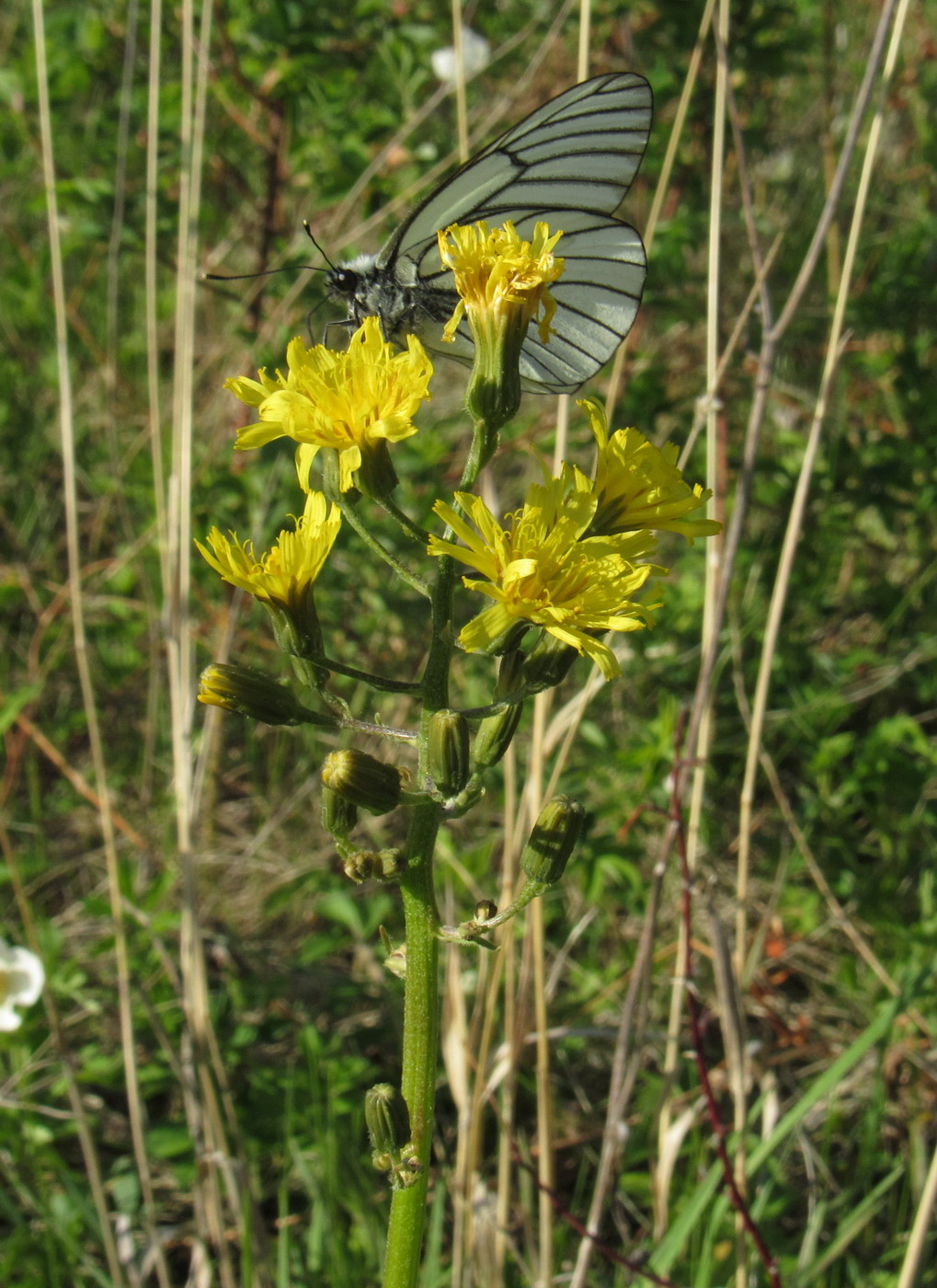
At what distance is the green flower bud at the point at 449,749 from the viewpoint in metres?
1.48

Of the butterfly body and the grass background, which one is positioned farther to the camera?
the grass background

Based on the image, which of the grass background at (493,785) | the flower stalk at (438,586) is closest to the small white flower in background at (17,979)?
the grass background at (493,785)

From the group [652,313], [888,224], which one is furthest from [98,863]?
[888,224]

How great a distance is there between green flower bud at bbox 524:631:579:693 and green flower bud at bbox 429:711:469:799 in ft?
0.55

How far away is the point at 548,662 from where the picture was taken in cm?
164

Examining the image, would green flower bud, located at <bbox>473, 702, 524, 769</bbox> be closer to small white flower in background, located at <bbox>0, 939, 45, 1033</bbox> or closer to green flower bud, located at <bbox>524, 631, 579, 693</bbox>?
green flower bud, located at <bbox>524, 631, 579, 693</bbox>

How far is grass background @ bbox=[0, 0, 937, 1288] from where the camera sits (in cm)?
255

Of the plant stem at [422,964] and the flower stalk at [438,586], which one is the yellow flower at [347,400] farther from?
the plant stem at [422,964]

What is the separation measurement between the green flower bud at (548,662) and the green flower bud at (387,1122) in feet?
1.99

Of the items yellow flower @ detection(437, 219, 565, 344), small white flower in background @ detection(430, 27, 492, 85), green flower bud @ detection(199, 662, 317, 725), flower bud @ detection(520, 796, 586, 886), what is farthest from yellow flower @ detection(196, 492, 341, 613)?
small white flower in background @ detection(430, 27, 492, 85)

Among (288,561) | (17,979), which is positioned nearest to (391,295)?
(288,561)

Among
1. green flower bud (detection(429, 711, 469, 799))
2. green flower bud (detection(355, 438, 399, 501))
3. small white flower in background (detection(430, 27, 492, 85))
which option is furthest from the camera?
small white flower in background (detection(430, 27, 492, 85))

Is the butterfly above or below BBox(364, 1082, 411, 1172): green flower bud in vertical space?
above

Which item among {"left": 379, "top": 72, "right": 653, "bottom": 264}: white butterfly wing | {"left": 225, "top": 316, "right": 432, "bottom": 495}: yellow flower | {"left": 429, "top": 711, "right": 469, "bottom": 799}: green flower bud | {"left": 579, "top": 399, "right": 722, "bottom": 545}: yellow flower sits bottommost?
{"left": 429, "top": 711, "right": 469, "bottom": 799}: green flower bud
